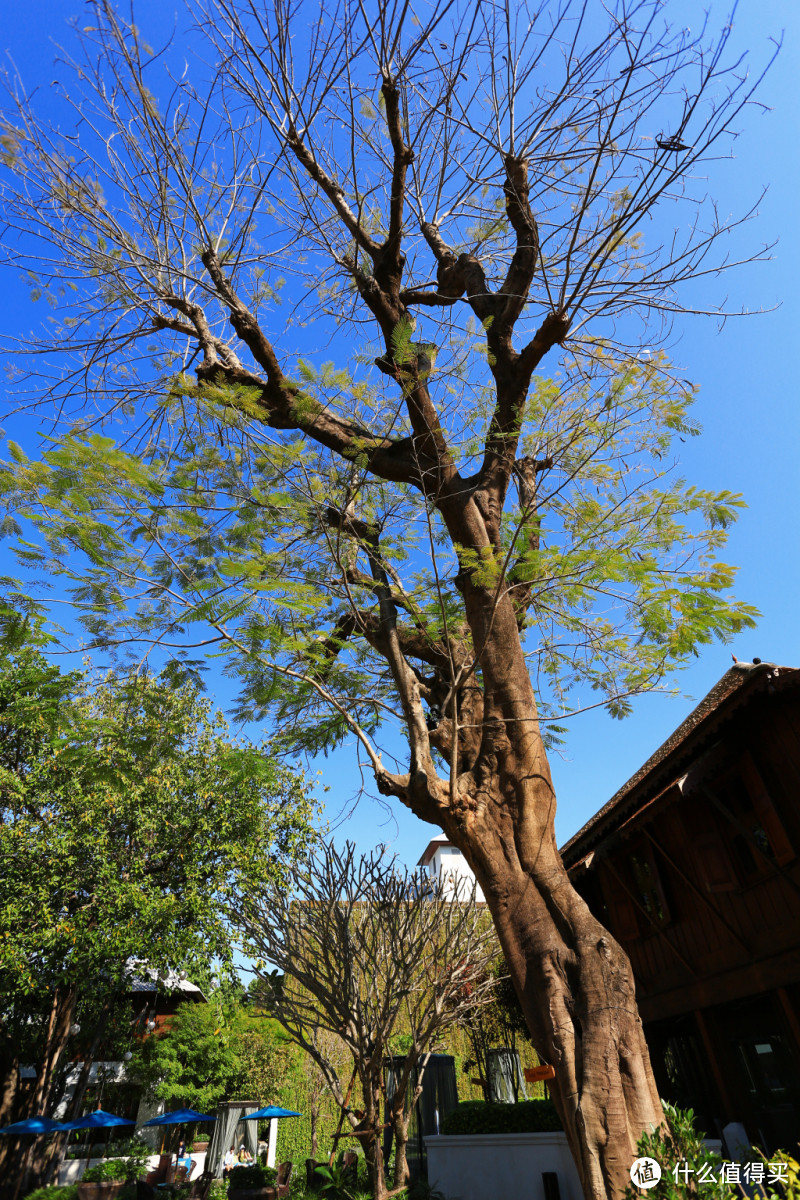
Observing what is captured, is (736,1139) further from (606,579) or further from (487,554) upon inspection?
(487,554)

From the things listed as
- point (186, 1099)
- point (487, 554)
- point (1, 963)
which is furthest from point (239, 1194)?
point (487, 554)

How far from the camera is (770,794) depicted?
6.77 meters

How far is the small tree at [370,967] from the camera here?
6562mm

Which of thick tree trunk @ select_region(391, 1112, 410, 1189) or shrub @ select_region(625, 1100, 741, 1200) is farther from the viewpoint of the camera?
thick tree trunk @ select_region(391, 1112, 410, 1189)

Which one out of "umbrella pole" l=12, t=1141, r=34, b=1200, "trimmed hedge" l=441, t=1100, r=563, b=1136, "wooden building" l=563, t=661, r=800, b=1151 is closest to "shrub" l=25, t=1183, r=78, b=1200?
"umbrella pole" l=12, t=1141, r=34, b=1200

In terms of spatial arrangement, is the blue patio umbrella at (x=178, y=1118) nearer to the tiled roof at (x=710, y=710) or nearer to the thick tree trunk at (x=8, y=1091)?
the thick tree trunk at (x=8, y=1091)

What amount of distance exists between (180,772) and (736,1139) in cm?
1065

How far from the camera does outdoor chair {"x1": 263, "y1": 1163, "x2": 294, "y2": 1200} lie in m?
9.45

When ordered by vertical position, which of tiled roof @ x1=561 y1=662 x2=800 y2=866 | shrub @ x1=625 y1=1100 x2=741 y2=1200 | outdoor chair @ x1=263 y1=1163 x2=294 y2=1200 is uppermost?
tiled roof @ x1=561 y1=662 x2=800 y2=866

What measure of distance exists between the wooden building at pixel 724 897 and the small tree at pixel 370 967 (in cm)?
249

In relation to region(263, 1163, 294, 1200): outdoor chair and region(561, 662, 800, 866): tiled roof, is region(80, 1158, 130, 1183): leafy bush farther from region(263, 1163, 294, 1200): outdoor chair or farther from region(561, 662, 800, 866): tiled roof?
region(561, 662, 800, 866): tiled roof

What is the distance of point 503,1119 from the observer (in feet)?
29.9

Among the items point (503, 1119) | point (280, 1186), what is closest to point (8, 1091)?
point (280, 1186)

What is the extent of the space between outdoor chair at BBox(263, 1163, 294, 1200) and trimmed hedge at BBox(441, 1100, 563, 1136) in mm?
2664
